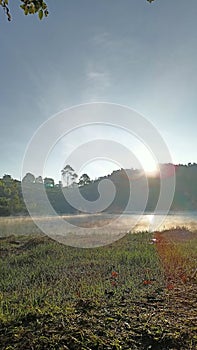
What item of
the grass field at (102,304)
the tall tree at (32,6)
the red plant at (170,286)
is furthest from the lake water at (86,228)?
the tall tree at (32,6)

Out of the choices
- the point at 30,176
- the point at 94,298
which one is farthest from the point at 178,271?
the point at 30,176

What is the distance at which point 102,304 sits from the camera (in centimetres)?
331

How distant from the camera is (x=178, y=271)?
535 centimetres

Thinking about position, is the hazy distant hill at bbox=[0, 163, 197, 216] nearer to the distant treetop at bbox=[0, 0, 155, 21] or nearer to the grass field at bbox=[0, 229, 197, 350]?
the grass field at bbox=[0, 229, 197, 350]

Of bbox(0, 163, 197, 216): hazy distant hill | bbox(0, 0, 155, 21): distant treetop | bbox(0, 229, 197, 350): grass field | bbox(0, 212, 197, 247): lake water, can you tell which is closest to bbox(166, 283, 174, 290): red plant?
bbox(0, 229, 197, 350): grass field

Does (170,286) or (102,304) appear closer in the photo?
(102,304)

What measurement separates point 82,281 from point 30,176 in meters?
39.5

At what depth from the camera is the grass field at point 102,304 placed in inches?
92.5

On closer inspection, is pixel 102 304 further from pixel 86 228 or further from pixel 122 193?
pixel 122 193

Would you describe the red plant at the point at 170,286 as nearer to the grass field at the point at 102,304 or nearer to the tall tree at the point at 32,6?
the grass field at the point at 102,304

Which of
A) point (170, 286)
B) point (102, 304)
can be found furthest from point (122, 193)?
point (102, 304)

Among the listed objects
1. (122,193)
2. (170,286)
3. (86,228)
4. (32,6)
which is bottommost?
(170,286)

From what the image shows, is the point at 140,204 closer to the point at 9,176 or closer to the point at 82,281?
the point at 9,176

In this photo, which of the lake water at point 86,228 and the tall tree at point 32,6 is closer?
the tall tree at point 32,6
